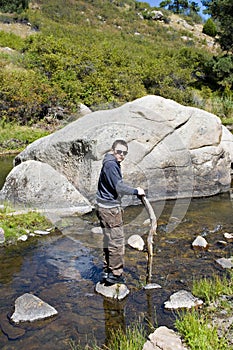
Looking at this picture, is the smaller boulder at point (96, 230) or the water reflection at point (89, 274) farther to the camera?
the smaller boulder at point (96, 230)

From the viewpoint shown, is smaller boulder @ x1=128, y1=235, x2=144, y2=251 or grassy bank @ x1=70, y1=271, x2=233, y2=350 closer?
grassy bank @ x1=70, y1=271, x2=233, y2=350

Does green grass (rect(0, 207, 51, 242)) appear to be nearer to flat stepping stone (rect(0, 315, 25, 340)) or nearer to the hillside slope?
flat stepping stone (rect(0, 315, 25, 340))

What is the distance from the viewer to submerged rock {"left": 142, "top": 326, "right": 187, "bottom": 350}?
15.0ft

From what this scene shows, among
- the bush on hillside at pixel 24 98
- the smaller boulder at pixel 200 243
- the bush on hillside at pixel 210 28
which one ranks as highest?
the bush on hillside at pixel 210 28

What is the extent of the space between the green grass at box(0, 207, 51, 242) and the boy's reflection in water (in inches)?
142

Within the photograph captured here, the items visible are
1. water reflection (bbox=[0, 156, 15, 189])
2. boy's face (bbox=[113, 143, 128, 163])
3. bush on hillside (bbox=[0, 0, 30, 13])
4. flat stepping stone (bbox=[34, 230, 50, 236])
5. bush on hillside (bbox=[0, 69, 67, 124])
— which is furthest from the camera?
bush on hillside (bbox=[0, 0, 30, 13])

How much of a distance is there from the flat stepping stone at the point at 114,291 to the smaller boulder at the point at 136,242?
74.5 inches

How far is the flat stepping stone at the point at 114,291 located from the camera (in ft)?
21.0

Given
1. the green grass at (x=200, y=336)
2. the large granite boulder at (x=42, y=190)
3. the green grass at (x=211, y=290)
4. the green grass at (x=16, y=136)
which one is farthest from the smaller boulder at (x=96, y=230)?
the green grass at (x=16, y=136)

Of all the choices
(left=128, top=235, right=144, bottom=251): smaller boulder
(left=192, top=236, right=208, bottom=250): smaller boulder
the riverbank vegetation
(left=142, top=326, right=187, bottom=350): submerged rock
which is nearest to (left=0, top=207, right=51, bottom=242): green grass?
(left=128, top=235, right=144, bottom=251): smaller boulder

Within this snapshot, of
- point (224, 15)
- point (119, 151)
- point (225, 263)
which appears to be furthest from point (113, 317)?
point (224, 15)

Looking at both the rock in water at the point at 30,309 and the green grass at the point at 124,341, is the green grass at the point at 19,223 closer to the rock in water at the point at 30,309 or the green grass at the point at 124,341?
the rock in water at the point at 30,309

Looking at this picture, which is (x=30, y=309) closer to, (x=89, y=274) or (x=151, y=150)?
(x=89, y=274)

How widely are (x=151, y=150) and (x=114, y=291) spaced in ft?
22.1
